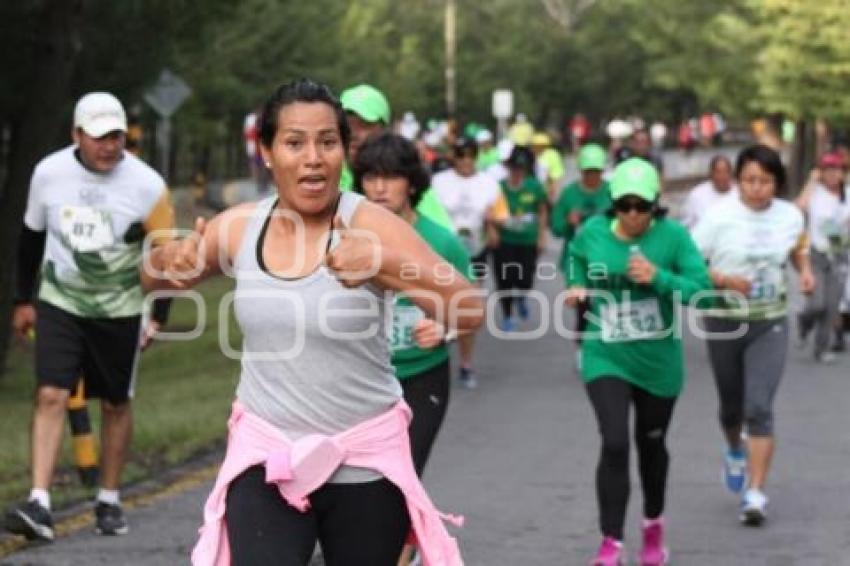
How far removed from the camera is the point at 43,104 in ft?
51.5

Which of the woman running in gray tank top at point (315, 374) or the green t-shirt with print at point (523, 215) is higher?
the woman running in gray tank top at point (315, 374)

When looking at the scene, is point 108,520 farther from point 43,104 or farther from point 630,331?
point 43,104

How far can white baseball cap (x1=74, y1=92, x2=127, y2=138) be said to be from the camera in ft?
29.6

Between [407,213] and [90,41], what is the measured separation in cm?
1106

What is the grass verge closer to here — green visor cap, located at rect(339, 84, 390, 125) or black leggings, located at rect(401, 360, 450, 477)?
green visor cap, located at rect(339, 84, 390, 125)

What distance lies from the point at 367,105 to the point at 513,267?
10769 mm

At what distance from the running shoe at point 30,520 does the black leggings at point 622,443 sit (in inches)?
90.5

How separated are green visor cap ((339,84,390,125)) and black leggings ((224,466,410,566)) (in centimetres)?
358

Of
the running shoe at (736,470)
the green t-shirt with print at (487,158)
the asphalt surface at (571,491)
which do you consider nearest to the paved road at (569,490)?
the asphalt surface at (571,491)

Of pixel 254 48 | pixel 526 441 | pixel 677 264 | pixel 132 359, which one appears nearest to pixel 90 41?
pixel 526 441

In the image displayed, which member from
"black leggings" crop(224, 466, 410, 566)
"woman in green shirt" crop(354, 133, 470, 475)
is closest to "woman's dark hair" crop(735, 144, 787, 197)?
"woman in green shirt" crop(354, 133, 470, 475)

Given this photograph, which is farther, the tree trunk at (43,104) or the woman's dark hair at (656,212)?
the tree trunk at (43,104)

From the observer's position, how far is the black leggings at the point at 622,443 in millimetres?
8633

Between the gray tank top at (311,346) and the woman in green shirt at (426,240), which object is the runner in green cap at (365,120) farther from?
the gray tank top at (311,346)
